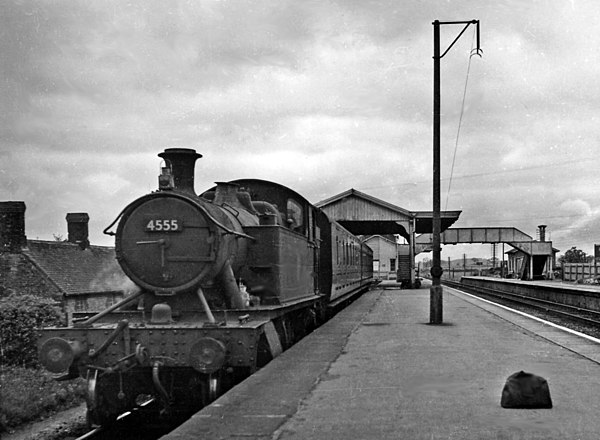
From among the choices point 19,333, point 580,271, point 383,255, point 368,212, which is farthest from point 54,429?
point 383,255

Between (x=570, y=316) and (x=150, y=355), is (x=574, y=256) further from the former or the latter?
(x=150, y=355)

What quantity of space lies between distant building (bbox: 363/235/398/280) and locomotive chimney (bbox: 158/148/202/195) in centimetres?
6645

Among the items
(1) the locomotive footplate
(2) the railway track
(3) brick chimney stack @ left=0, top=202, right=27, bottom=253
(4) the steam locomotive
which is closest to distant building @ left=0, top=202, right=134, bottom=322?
(3) brick chimney stack @ left=0, top=202, right=27, bottom=253

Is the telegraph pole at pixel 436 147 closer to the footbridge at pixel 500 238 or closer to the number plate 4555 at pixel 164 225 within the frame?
the number plate 4555 at pixel 164 225

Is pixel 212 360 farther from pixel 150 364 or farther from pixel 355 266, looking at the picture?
pixel 355 266

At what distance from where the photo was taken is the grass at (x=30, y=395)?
30.3 feet

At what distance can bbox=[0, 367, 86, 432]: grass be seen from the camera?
30.3ft

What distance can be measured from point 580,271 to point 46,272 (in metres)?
42.4

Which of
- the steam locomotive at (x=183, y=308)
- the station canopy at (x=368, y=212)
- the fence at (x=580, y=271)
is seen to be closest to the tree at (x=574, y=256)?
the fence at (x=580, y=271)

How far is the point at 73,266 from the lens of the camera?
22.0 metres

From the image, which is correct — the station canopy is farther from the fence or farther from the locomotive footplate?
the locomotive footplate

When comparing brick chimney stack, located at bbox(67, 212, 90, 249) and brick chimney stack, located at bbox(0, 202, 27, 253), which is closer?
brick chimney stack, located at bbox(0, 202, 27, 253)

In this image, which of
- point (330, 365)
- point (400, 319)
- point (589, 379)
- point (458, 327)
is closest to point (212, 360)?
point (330, 365)

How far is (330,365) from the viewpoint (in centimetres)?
772
